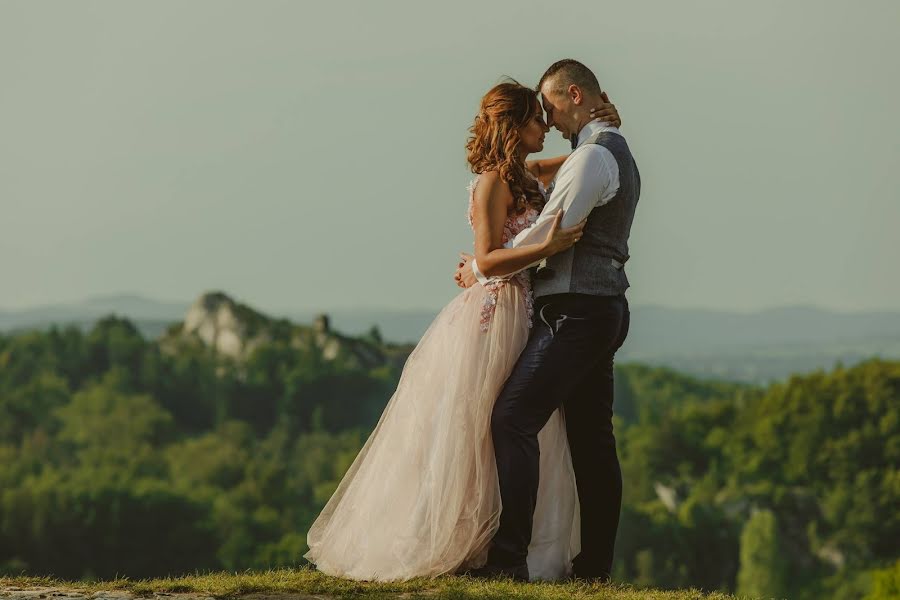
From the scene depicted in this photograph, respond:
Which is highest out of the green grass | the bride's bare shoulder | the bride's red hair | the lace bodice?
the bride's red hair

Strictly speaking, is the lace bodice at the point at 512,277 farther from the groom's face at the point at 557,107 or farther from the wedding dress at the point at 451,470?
the groom's face at the point at 557,107

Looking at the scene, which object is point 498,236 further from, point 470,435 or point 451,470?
point 451,470

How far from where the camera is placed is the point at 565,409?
8.64 meters

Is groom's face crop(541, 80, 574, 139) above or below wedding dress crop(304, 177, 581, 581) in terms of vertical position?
above

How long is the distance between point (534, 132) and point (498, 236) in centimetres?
56

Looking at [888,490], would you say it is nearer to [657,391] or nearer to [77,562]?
[77,562]

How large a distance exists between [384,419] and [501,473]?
2.93ft

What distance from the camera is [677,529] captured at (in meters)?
81.9

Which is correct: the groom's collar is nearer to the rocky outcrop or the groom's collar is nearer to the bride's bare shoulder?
the bride's bare shoulder

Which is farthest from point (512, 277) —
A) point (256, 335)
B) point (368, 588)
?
point (256, 335)

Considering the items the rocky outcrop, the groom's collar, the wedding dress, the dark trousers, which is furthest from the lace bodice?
the rocky outcrop

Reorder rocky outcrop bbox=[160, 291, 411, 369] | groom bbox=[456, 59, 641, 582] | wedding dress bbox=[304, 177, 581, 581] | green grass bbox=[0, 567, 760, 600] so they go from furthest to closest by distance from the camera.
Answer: rocky outcrop bbox=[160, 291, 411, 369] → wedding dress bbox=[304, 177, 581, 581] → groom bbox=[456, 59, 641, 582] → green grass bbox=[0, 567, 760, 600]

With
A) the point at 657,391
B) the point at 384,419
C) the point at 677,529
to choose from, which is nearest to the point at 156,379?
the point at 657,391

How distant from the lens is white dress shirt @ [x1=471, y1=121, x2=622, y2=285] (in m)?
8.04
